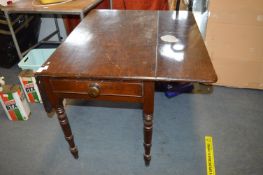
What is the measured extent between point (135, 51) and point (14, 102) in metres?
1.14

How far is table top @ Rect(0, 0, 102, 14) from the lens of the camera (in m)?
1.65

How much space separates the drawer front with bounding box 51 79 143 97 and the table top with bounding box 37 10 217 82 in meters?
0.06

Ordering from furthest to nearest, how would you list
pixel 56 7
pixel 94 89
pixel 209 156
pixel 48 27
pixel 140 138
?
pixel 48 27 < pixel 56 7 < pixel 140 138 < pixel 209 156 < pixel 94 89

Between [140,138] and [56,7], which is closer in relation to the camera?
[140,138]

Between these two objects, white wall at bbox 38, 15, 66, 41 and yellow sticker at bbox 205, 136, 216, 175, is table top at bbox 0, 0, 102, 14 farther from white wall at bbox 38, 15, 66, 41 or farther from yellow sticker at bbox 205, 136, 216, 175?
yellow sticker at bbox 205, 136, 216, 175

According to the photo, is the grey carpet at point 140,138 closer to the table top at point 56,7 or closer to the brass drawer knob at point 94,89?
the brass drawer knob at point 94,89

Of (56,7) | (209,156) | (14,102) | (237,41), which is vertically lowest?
(209,156)

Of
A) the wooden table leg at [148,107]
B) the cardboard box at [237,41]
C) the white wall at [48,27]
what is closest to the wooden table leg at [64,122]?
the wooden table leg at [148,107]

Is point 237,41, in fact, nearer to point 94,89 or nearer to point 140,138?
point 140,138

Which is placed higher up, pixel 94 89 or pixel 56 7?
pixel 56 7

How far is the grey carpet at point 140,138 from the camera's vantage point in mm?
1364

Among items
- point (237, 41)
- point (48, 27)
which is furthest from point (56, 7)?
point (237, 41)

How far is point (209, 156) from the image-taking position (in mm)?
1403

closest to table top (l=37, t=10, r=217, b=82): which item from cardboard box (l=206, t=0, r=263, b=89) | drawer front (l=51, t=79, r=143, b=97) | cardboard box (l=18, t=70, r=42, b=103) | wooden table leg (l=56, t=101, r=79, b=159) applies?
drawer front (l=51, t=79, r=143, b=97)
